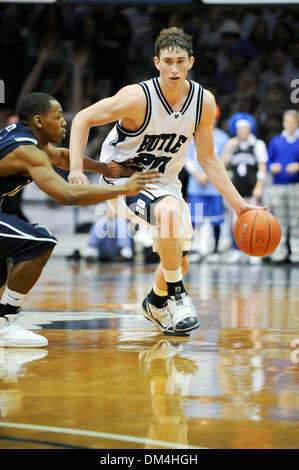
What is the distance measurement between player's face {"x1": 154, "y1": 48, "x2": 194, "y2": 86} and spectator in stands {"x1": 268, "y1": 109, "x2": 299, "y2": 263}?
567 centimetres

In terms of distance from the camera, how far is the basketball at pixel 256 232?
500 centimetres

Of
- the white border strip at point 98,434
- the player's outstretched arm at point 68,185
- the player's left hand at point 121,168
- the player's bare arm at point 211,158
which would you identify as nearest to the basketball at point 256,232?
the player's bare arm at point 211,158

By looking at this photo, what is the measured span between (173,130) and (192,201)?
5.71m

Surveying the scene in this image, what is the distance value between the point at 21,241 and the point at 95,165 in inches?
34.1

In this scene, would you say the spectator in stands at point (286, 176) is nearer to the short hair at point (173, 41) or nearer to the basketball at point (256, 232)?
the basketball at point (256, 232)

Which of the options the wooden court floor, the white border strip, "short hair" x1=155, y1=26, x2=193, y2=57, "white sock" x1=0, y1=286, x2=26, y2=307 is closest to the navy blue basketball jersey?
"white sock" x1=0, y1=286, x2=26, y2=307

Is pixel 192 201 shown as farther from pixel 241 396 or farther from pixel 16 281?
pixel 241 396

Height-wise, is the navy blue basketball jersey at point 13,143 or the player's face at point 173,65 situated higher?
the player's face at point 173,65

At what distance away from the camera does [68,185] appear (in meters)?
4.14

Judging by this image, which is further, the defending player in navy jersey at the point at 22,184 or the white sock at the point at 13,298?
the white sock at the point at 13,298

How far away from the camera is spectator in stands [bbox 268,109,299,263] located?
10344 millimetres

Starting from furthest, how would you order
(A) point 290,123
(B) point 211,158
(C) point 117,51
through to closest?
(C) point 117,51 < (A) point 290,123 < (B) point 211,158

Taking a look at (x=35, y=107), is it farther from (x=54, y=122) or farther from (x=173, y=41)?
(x=173, y=41)

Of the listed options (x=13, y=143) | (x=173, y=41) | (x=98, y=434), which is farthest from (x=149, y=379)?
(x=173, y=41)
